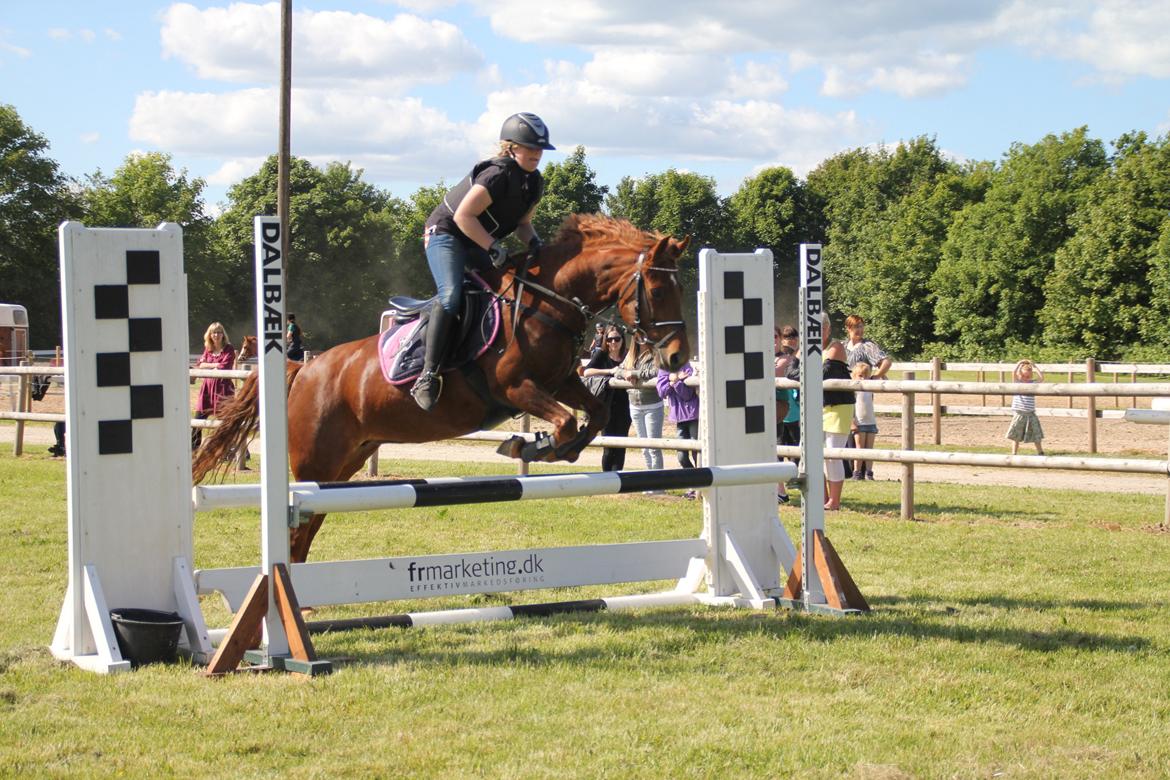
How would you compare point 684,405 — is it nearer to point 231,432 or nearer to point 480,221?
point 231,432

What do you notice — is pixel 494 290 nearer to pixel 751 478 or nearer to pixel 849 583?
pixel 751 478

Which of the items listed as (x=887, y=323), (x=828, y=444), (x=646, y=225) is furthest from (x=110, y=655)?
(x=646, y=225)

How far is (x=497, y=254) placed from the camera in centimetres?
694

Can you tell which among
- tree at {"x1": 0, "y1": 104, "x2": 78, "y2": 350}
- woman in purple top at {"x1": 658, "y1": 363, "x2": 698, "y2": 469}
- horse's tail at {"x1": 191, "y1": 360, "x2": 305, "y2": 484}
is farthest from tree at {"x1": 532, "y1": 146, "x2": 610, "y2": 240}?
horse's tail at {"x1": 191, "y1": 360, "x2": 305, "y2": 484}

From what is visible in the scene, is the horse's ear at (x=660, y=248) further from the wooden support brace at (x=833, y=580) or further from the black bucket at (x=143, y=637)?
the black bucket at (x=143, y=637)

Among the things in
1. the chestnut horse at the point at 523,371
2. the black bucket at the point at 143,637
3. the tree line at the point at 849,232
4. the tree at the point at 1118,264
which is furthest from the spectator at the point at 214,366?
the tree at the point at 1118,264

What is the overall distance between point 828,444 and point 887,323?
152 feet

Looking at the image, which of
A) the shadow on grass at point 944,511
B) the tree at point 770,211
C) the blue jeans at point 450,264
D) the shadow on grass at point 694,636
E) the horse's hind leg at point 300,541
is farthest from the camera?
the tree at point 770,211

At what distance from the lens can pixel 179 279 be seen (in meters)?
5.81

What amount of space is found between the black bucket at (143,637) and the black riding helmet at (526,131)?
3.03 metres

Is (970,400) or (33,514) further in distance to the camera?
(970,400)

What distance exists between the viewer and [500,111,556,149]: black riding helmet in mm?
6758

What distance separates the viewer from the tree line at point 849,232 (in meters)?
42.8

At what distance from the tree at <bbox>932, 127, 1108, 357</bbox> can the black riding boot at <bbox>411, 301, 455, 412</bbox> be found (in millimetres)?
43670
